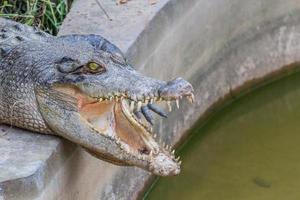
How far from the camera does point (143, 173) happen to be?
4.31 metres

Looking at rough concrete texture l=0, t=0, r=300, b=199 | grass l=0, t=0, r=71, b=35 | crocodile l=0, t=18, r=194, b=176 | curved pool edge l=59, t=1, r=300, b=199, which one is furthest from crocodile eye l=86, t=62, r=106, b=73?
grass l=0, t=0, r=71, b=35

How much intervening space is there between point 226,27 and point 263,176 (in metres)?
1.06

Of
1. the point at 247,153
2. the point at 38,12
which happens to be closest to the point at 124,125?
the point at 38,12

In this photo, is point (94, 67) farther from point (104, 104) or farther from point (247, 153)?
point (247, 153)

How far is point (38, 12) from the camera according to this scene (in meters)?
4.54

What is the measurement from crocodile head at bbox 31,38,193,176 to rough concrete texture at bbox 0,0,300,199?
13cm

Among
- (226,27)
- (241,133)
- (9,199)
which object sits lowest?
(241,133)

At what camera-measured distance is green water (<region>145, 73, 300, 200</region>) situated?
4410 mm

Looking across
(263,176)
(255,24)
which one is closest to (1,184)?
(263,176)

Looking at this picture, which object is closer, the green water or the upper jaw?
the upper jaw

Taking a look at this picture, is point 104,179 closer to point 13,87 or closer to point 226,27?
point 13,87

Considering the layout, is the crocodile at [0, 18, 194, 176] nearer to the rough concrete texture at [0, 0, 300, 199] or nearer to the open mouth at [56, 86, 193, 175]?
the open mouth at [56, 86, 193, 175]

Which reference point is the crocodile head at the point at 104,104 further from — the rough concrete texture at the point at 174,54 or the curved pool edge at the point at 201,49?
the curved pool edge at the point at 201,49

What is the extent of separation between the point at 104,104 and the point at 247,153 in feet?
5.41
